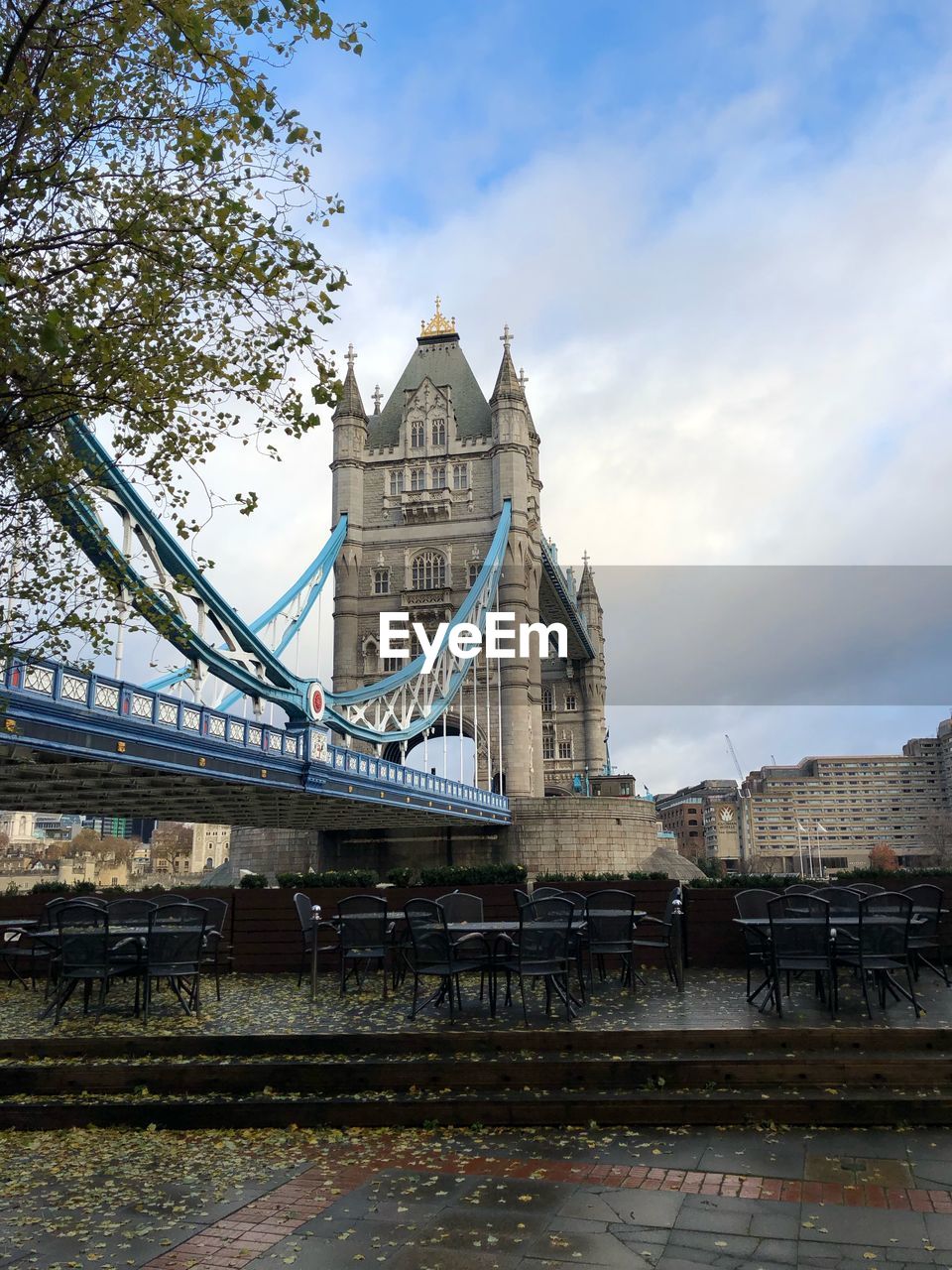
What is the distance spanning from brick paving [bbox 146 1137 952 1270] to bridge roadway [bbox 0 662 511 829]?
6366 mm

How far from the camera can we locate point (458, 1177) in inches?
195

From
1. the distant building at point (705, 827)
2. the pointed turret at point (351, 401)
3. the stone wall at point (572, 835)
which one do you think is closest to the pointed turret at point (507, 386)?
the pointed turret at point (351, 401)

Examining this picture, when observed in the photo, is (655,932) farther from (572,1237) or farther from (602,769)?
(602,769)

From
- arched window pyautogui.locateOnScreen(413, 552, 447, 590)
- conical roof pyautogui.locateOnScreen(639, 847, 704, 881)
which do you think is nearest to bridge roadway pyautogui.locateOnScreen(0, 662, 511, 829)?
conical roof pyautogui.locateOnScreen(639, 847, 704, 881)

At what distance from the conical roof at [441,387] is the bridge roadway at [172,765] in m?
28.9

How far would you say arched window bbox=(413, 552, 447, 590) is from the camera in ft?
188

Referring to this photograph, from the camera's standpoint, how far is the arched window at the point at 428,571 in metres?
57.3

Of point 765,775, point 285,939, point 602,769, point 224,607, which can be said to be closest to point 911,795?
point 765,775

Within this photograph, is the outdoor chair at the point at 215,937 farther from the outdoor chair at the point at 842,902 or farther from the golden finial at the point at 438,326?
the golden finial at the point at 438,326

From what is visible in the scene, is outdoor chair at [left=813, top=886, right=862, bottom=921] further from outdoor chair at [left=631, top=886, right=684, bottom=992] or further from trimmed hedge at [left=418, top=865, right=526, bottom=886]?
trimmed hedge at [left=418, top=865, right=526, bottom=886]

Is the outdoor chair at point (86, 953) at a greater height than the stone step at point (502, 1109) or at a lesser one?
greater

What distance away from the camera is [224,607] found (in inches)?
1072

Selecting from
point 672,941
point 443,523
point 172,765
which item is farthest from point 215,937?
point 443,523

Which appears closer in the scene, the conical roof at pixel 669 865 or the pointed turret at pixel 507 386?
the conical roof at pixel 669 865
